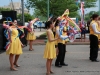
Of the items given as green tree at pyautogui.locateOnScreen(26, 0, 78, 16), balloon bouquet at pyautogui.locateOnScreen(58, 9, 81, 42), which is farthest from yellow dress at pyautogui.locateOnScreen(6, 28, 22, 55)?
green tree at pyautogui.locateOnScreen(26, 0, 78, 16)

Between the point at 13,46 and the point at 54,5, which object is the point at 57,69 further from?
the point at 54,5

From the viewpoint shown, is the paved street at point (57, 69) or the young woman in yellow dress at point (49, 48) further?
the paved street at point (57, 69)

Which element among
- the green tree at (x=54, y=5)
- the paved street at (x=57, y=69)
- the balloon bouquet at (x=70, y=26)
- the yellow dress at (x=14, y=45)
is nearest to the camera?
the paved street at (x=57, y=69)

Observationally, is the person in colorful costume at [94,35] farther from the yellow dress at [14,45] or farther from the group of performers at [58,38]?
the yellow dress at [14,45]

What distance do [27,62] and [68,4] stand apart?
16968 millimetres

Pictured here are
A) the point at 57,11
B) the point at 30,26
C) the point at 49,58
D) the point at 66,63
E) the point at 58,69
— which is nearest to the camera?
the point at 49,58

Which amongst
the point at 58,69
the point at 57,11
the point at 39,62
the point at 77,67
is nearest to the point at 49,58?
the point at 58,69

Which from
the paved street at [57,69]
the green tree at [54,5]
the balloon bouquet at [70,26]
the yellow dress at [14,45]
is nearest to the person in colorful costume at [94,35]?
the paved street at [57,69]

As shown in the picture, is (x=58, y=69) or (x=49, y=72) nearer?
(x=49, y=72)

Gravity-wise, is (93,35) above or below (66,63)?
above

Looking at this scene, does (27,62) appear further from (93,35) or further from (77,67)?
(93,35)

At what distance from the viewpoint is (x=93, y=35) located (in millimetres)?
9836

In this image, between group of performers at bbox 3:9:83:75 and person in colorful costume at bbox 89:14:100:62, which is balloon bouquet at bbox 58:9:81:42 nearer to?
group of performers at bbox 3:9:83:75

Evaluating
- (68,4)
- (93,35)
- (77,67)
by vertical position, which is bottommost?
(77,67)
